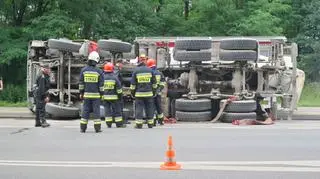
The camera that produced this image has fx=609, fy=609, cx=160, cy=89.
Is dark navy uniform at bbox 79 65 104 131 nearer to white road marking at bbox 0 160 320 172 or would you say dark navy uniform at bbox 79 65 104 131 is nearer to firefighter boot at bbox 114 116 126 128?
firefighter boot at bbox 114 116 126 128

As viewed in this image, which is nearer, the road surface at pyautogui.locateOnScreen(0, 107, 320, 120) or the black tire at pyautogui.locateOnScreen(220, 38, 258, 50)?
the black tire at pyautogui.locateOnScreen(220, 38, 258, 50)

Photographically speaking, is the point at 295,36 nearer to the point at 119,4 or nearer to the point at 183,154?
the point at 119,4

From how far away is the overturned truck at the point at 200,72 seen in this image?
1564cm

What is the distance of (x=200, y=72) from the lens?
16.5 metres

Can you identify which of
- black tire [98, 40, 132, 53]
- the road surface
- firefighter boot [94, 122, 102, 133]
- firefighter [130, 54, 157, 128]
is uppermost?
black tire [98, 40, 132, 53]

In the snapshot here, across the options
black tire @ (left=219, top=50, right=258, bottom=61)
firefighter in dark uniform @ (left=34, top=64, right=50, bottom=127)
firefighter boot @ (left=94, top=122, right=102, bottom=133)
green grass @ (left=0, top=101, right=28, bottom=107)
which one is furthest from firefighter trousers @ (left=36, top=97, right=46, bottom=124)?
green grass @ (left=0, top=101, right=28, bottom=107)

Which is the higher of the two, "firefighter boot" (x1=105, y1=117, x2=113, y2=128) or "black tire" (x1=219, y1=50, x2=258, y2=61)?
"black tire" (x1=219, y1=50, x2=258, y2=61)

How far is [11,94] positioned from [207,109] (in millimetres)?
10849

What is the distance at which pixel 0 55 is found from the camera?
2373cm

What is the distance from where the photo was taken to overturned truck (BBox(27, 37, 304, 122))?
15.6 metres

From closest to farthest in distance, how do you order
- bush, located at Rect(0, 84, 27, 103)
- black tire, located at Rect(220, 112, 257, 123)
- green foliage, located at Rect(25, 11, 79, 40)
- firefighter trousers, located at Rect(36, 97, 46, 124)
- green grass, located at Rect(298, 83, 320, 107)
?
firefighter trousers, located at Rect(36, 97, 46, 124) < black tire, located at Rect(220, 112, 257, 123) < green grass, located at Rect(298, 83, 320, 107) < green foliage, located at Rect(25, 11, 79, 40) < bush, located at Rect(0, 84, 27, 103)

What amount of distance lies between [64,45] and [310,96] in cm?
1201

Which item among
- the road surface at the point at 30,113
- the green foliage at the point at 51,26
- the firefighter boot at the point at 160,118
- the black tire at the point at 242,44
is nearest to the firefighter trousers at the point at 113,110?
the firefighter boot at the point at 160,118

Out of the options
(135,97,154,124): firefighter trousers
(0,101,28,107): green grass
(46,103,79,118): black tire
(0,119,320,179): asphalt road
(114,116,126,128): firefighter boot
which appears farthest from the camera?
(0,101,28,107): green grass
